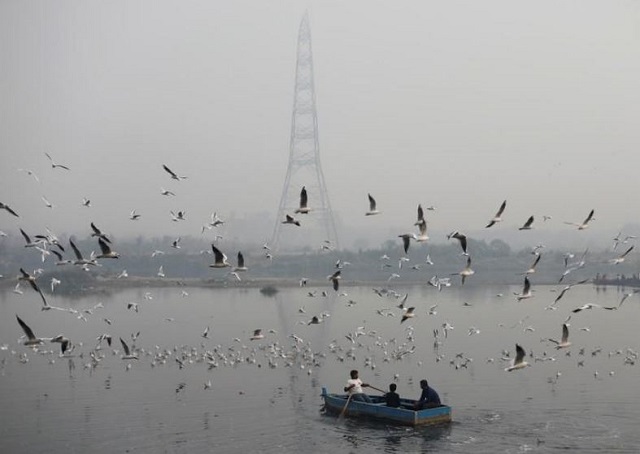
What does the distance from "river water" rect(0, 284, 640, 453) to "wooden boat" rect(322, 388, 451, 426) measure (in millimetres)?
345

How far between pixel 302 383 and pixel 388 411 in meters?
10.2

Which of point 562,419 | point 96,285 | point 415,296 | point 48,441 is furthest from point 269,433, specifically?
point 96,285

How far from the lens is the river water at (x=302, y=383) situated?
30672mm

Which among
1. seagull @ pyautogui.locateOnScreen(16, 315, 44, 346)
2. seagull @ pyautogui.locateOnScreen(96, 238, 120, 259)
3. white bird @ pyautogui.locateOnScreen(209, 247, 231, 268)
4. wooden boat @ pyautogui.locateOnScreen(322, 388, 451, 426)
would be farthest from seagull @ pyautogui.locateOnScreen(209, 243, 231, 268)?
wooden boat @ pyautogui.locateOnScreen(322, 388, 451, 426)

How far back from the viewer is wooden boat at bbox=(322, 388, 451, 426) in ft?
102

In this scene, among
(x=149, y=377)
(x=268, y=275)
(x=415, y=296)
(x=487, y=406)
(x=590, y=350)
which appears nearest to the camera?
(x=487, y=406)

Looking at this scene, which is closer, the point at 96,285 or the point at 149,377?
the point at 149,377

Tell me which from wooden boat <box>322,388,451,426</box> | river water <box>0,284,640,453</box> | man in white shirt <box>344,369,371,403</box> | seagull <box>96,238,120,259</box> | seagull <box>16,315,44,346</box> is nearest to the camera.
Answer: seagull <box>16,315,44,346</box>

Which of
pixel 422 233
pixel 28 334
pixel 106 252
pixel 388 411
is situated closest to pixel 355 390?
pixel 388 411

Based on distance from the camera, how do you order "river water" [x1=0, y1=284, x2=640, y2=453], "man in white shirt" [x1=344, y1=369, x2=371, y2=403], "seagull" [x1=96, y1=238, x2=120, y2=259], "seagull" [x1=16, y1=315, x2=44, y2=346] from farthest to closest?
"man in white shirt" [x1=344, y1=369, x2=371, y2=403], "river water" [x1=0, y1=284, x2=640, y2=453], "seagull" [x1=96, y1=238, x2=120, y2=259], "seagull" [x1=16, y1=315, x2=44, y2=346]

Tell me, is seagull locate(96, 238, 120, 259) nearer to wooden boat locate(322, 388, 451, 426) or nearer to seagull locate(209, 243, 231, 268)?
seagull locate(209, 243, 231, 268)

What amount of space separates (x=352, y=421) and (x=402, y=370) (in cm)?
1226

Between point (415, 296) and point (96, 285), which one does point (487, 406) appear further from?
point (96, 285)

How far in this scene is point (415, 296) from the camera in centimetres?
10094
